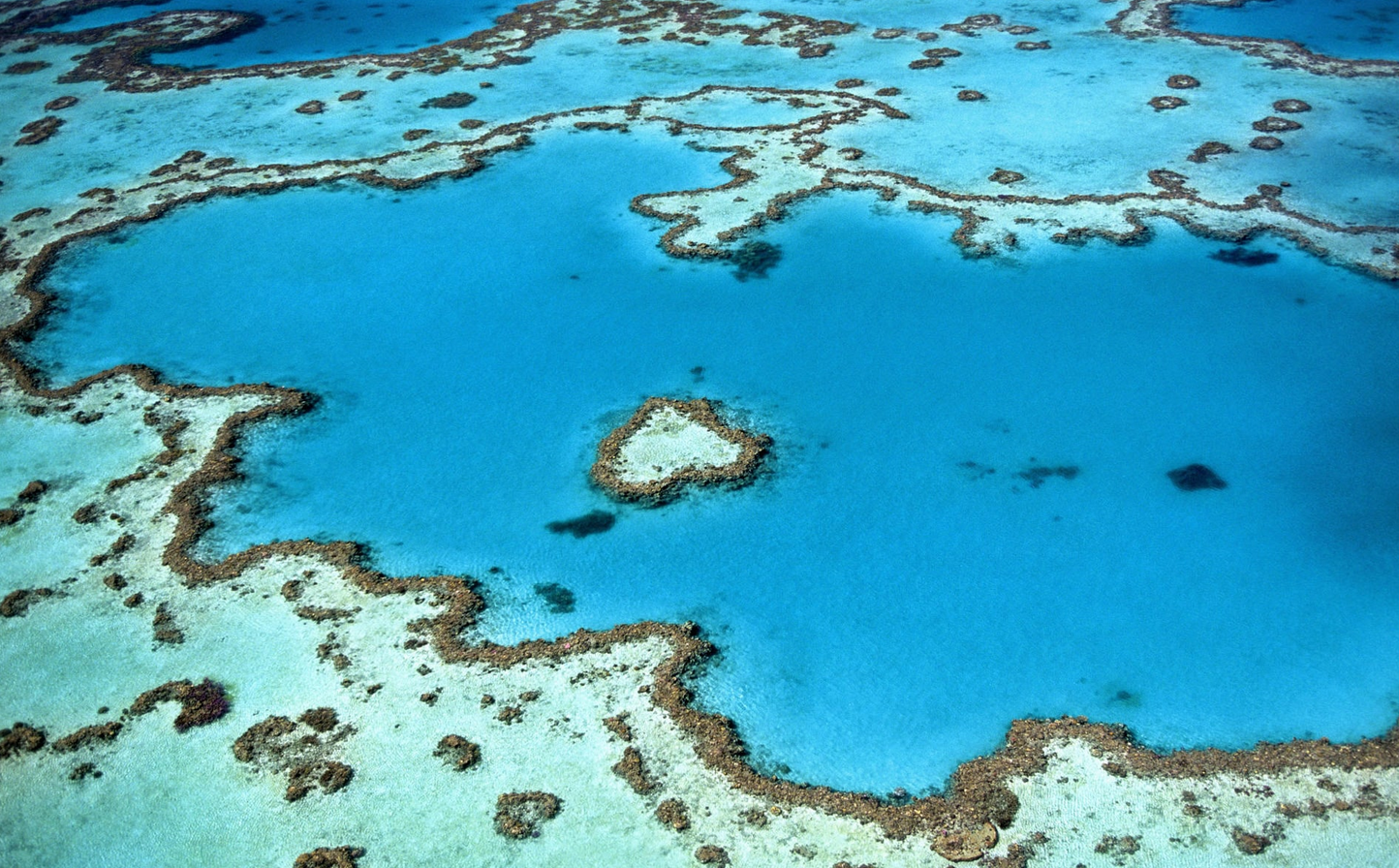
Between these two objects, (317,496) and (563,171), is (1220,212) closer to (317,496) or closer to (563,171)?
(563,171)

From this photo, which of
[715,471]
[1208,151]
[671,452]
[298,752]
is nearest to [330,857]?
[298,752]

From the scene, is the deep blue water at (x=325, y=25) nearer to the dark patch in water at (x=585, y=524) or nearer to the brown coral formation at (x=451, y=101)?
the brown coral formation at (x=451, y=101)

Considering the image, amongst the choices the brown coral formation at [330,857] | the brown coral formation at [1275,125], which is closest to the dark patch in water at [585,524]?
the brown coral formation at [330,857]

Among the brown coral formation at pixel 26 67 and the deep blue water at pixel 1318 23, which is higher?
the brown coral formation at pixel 26 67

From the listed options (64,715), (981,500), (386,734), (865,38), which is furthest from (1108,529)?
(865,38)

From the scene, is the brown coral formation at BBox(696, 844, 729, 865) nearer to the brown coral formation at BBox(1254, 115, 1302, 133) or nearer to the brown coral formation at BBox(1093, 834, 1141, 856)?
the brown coral formation at BBox(1093, 834, 1141, 856)

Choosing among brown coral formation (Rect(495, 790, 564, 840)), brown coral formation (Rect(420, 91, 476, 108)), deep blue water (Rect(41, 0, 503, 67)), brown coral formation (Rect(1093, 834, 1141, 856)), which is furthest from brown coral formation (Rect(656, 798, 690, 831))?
deep blue water (Rect(41, 0, 503, 67))
